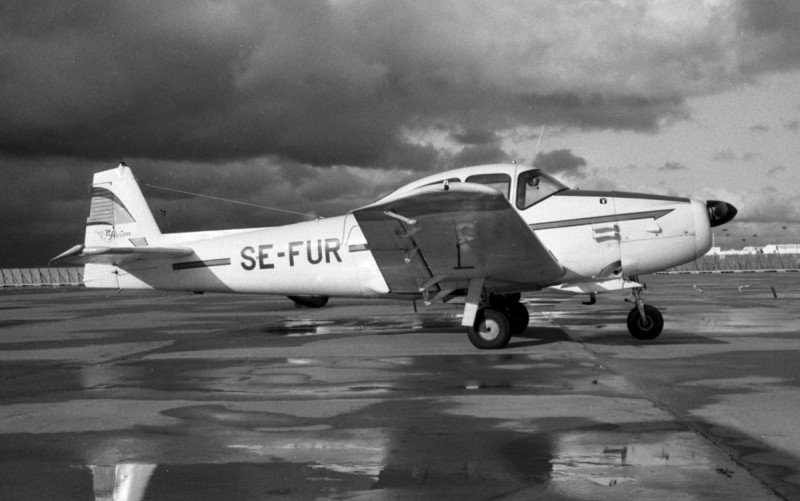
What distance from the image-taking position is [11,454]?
4.86 metres

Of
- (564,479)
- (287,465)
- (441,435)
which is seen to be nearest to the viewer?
(564,479)

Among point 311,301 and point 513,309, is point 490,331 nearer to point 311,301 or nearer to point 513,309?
point 513,309

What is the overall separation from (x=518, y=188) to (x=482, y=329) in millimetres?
2415

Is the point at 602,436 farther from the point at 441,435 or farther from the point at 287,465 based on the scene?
the point at 287,465

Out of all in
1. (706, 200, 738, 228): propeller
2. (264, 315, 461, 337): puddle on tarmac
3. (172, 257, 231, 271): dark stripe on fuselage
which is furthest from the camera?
(264, 315, 461, 337): puddle on tarmac

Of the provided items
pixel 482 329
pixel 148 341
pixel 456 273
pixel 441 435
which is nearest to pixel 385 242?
pixel 456 273

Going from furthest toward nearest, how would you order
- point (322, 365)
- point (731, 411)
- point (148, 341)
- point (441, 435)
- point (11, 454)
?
point (148, 341), point (322, 365), point (731, 411), point (441, 435), point (11, 454)

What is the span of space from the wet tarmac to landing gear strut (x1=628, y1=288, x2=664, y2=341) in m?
0.21

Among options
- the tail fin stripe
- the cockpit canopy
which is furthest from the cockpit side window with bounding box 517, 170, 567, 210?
the tail fin stripe

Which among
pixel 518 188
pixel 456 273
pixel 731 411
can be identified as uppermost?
pixel 518 188

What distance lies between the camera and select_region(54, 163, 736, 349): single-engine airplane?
10117 mm

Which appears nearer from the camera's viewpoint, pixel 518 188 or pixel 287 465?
pixel 287 465

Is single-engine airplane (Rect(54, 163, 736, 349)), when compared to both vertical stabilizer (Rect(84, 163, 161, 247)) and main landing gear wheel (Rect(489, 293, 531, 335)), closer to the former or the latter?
main landing gear wheel (Rect(489, 293, 531, 335))

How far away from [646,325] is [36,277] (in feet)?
198
